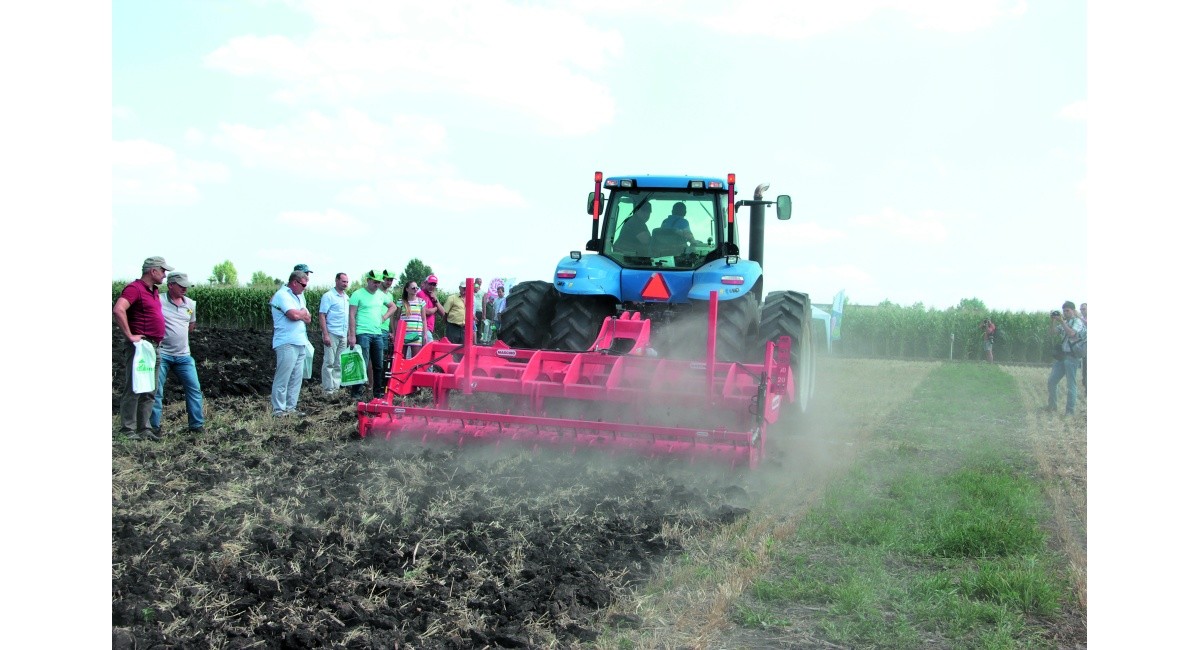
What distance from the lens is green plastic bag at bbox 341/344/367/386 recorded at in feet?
32.4

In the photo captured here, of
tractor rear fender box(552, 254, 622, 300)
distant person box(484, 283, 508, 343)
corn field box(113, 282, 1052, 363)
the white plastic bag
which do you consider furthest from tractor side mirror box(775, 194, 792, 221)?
corn field box(113, 282, 1052, 363)

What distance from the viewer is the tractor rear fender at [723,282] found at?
25.3ft

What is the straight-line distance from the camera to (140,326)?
7777mm

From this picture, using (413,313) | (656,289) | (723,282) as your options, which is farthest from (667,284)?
(413,313)

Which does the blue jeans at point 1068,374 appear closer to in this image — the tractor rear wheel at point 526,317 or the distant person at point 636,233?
the distant person at point 636,233

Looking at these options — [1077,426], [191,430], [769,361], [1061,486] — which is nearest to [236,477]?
[191,430]

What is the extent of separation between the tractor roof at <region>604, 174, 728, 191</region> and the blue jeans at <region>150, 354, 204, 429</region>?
4.14 m

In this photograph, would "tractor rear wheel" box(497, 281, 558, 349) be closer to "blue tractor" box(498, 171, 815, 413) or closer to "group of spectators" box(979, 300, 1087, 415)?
"blue tractor" box(498, 171, 815, 413)

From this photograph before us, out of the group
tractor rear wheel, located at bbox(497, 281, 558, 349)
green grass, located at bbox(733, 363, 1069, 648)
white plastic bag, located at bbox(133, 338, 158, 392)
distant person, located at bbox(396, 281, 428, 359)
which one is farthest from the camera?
distant person, located at bbox(396, 281, 428, 359)

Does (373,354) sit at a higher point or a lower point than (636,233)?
lower

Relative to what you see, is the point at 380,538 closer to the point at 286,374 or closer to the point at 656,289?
the point at 656,289

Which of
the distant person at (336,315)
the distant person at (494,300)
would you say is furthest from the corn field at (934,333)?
the distant person at (336,315)

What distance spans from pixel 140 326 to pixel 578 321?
371 cm

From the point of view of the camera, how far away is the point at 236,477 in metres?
6.32
